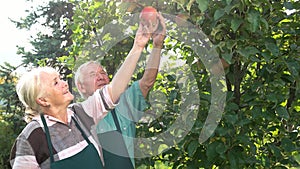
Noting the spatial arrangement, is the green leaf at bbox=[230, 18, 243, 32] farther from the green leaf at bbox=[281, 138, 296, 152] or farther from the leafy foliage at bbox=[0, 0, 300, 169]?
the green leaf at bbox=[281, 138, 296, 152]

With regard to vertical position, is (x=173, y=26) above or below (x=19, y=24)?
below

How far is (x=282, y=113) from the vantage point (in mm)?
1814

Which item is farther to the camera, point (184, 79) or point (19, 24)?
point (19, 24)

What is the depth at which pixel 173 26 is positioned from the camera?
220 cm

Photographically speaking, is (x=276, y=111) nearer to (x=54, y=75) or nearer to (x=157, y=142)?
(x=157, y=142)

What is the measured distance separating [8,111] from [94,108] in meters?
6.74

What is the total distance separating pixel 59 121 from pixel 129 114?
1.56ft

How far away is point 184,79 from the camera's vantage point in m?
2.14

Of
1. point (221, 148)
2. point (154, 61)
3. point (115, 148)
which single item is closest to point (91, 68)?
point (154, 61)

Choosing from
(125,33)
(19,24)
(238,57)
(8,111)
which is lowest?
(8,111)

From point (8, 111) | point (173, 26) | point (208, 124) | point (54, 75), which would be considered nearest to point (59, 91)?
point (54, 75)

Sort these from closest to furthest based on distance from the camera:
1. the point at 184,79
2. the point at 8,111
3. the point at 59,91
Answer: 1. the point at 59,91
2. the point at 184,79
3. the point at 8,111

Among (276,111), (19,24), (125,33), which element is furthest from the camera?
(19,24)

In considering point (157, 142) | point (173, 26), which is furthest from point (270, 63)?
point (157, 142)
